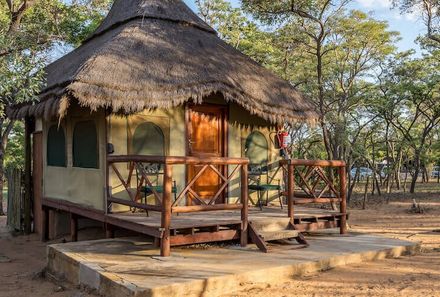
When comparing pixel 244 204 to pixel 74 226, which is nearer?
pixel 244 204

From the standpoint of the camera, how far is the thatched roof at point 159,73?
6930 millimetres

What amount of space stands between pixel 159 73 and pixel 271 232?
3.15 metres

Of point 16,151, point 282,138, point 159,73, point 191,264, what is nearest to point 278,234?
point 191,264

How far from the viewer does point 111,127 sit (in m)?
7.52

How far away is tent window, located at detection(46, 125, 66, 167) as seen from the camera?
350 inches

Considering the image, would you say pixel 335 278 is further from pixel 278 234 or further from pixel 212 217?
pixel 212 217

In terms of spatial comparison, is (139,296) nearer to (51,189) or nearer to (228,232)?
(228,232)

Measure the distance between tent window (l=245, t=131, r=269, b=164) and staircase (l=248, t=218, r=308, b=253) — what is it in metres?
2.18

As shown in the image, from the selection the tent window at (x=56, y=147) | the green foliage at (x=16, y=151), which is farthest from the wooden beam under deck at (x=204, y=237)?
the green foliage at (x=16, y=151)

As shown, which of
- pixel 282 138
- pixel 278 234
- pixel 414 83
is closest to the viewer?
pixel 278 234

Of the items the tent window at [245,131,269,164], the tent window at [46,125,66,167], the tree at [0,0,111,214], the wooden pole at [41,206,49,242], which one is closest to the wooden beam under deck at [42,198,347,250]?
the tent window at [46,125,66,167]

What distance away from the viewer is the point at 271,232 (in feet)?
22.4

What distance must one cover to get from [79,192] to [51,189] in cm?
146

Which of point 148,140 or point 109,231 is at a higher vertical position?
point 148,140
